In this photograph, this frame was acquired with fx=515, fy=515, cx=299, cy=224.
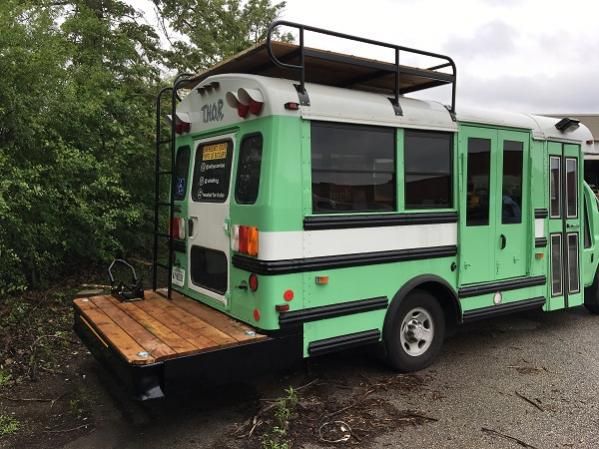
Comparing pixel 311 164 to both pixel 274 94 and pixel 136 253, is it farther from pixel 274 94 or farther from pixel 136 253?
pixel 136 253

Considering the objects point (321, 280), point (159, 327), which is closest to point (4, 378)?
point (159, 327)

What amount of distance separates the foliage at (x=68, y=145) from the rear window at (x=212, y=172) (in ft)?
5.65

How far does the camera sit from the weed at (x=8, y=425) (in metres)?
3.58

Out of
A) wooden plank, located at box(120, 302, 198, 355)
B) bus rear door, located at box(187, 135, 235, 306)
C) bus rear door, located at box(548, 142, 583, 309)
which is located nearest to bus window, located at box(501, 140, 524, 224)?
bus rear door, located at box(548, 142, 583, 309)

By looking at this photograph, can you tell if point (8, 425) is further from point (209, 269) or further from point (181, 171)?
point (181, 171)

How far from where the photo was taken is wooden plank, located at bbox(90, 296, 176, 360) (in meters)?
3.25

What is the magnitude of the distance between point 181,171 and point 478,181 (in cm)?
290

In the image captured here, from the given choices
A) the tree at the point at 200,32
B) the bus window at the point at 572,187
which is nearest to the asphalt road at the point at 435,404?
the bus window at the point at 572,187

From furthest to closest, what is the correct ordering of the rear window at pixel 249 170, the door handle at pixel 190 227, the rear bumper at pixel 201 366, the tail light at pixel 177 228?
1. the tail light at pixel 177 228
2. the door handle at pixel 190 227
3. the rear window at pixel 249 170
4. the rear bumper at pixel 201 366

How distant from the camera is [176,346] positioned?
335 centimetres

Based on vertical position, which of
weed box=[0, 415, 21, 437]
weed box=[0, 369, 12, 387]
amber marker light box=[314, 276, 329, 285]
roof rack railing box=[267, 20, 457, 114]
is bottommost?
weed box=[0, 415, 21, 437]

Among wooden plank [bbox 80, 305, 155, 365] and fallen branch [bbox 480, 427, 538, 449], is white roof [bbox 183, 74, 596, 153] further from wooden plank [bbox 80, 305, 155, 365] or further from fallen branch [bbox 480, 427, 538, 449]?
fallen branch [bbox 480, 427, 538, 449]

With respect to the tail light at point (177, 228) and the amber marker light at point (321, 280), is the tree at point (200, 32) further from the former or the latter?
the amber marker light at point (321, 280)

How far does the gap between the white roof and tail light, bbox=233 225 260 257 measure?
85cm
